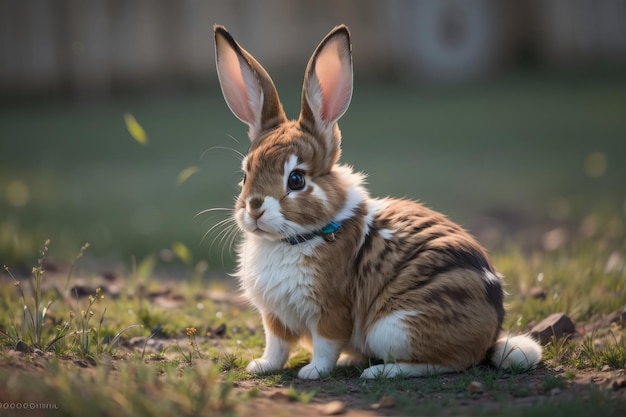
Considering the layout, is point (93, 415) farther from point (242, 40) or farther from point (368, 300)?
point (242, 40)

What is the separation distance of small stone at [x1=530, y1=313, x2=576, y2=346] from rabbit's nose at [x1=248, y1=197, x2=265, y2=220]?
170 cm

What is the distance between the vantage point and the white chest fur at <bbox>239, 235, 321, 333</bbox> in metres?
4.09

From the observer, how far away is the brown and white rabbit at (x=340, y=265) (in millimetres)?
3975

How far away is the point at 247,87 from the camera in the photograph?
4.39 m

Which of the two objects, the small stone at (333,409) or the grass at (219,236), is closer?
the small stone at (333,409)

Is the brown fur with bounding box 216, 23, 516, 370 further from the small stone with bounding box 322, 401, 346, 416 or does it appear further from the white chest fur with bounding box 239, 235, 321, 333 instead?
the small stone with bounding box 322, 401, 346, 416

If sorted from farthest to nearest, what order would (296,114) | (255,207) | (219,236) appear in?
1. (296,114)
2. (219,236)
3. (255,207)

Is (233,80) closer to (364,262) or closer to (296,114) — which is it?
(364,262)

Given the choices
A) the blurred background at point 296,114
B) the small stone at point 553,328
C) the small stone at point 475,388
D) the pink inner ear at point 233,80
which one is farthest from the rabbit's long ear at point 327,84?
the blurred background at point 296,114

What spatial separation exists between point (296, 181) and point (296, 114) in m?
6.91

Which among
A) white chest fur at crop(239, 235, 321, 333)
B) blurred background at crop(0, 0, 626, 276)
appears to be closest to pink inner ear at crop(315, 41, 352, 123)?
white chest fur at crop(239, 235, 321, 333)

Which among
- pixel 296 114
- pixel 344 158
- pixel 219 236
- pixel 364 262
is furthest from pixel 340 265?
pixel 296 114

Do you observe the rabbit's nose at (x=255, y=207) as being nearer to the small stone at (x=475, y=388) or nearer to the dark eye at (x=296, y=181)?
the dark eye at (x=296, y=181)

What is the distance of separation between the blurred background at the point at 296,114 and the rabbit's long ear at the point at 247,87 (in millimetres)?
2387
